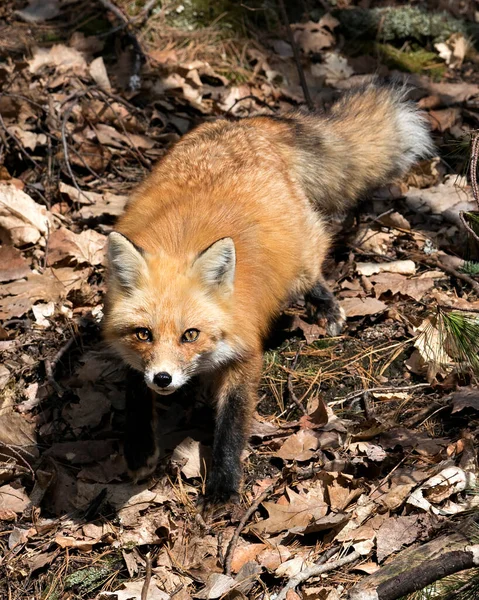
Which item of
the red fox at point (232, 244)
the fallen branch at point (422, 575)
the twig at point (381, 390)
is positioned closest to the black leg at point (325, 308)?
the red fox at point (232, 244)

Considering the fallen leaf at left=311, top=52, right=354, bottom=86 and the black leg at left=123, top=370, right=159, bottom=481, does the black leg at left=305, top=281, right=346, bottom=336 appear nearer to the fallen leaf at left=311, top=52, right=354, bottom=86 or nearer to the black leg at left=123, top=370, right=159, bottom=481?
the black leg at left=123, top=370, right=159, bottom=481

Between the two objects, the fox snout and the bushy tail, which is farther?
the bushy tail

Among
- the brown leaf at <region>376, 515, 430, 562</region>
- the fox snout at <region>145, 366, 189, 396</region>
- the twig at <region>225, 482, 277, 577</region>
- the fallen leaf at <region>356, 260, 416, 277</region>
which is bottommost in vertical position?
the twig at <region>225, 482, 277, 577</region>

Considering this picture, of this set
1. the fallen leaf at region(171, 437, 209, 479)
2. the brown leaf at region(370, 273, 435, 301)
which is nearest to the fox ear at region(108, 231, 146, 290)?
the fallen leaf at region(171, 437, 209, 479)

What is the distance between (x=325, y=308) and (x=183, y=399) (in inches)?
51.7

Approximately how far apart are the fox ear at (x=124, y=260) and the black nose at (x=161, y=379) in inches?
23.8

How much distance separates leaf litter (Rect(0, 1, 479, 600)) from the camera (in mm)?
3984

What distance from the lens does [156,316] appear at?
3.94 meters

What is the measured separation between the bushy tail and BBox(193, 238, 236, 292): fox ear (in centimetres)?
191

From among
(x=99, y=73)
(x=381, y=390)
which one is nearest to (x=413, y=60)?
(x=99, y=73)

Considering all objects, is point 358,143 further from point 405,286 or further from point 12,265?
point 12,265

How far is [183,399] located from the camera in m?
5.18

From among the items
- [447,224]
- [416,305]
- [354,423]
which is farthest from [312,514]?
[447,224]

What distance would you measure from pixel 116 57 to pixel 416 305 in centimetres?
466
